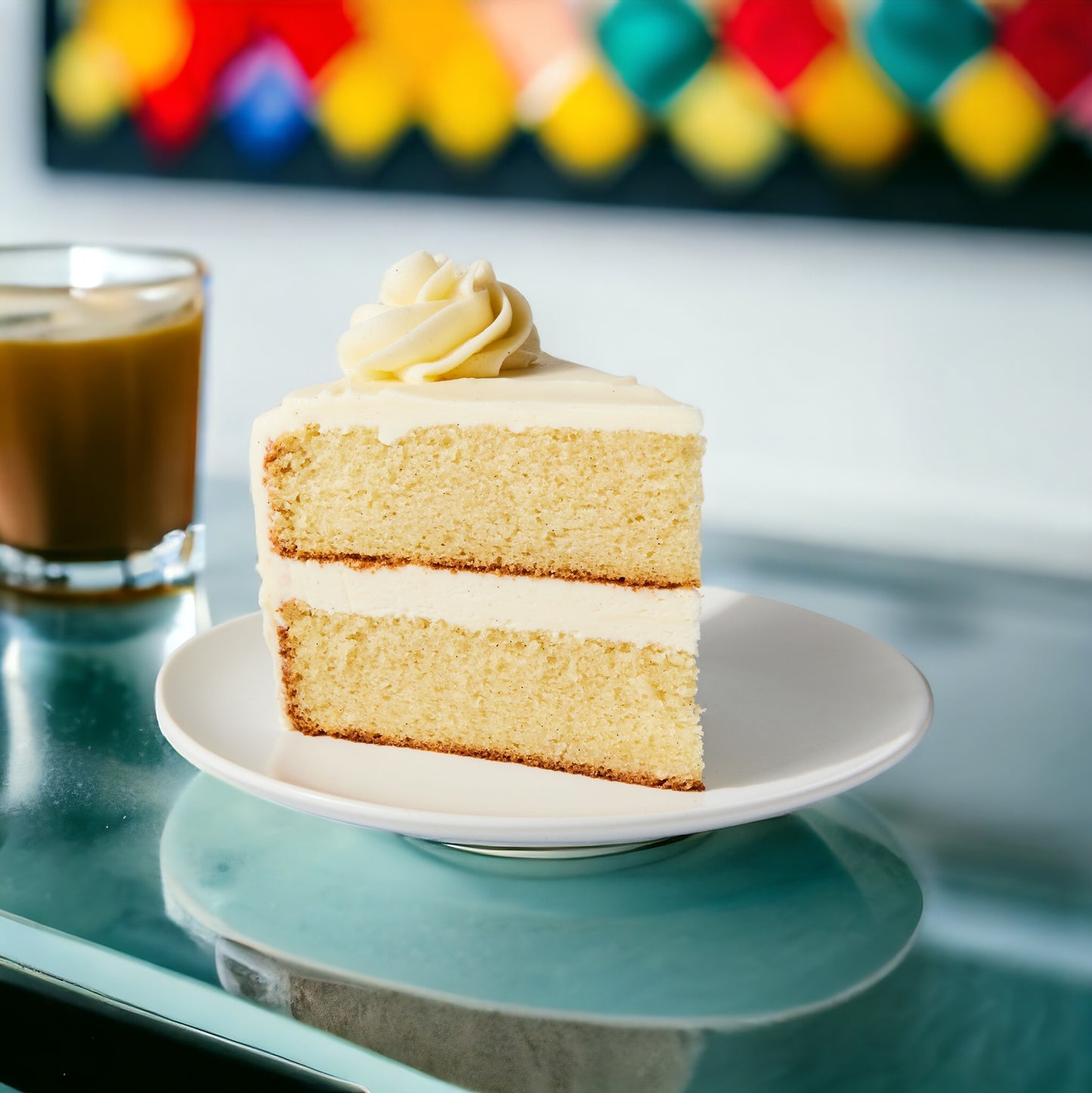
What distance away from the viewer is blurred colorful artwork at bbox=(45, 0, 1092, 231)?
1757 mm

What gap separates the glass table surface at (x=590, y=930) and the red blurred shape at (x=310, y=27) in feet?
4.35

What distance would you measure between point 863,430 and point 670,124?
52 cm

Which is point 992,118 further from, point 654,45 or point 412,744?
point 412,744

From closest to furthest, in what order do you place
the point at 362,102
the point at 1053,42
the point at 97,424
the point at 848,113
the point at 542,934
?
1. the point at 542,934
2. the point at 97,424
3. the point at 1053,42
4. the point at 848,113
5. the point at 362,102

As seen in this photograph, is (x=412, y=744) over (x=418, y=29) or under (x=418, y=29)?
under

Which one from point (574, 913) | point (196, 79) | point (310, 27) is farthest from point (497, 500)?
point (196, 79)

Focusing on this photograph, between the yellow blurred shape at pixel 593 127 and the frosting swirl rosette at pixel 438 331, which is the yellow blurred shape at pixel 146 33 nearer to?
the yellow blurred shape at pixel 593 127

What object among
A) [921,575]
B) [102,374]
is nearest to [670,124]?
[921,575]

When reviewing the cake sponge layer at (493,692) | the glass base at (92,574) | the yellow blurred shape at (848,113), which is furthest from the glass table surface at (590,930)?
the yellow blurred shape at (848,113)

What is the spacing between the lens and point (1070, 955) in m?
0.79

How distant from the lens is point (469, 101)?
80.4 inches

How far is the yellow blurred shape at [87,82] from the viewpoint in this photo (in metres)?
2.28

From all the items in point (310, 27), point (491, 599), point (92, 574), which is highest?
point (310, 27)

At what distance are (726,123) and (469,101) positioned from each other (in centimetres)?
40
